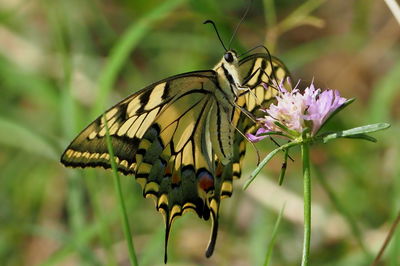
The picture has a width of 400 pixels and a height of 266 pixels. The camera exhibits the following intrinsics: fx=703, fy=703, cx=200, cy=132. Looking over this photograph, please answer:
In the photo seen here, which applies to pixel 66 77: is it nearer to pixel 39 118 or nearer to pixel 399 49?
pixel 39 118

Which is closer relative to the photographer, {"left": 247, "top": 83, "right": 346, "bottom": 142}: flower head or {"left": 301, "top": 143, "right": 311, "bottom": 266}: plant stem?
{"left": 301, "top": 143, "right": 311, "bottom": 266}: plant stem

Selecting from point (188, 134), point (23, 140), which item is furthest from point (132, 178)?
point (188, 134)

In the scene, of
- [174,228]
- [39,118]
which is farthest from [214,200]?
[39,118]

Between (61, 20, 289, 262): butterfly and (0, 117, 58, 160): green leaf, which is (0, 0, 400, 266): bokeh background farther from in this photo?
(61, 20, 289, 262): butterfly

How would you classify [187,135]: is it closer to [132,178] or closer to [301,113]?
[301,113]

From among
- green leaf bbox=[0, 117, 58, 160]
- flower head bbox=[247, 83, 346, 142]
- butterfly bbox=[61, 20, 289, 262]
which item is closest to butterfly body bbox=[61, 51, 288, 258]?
butterfly bbox=[61, 20, 289, 262]
